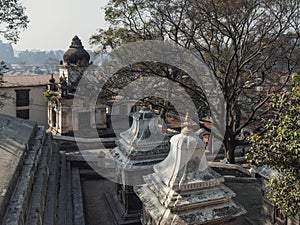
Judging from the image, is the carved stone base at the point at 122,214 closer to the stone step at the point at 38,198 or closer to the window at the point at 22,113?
the stone step at the point at 38,198

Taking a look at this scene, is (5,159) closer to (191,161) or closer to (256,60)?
(191,161)

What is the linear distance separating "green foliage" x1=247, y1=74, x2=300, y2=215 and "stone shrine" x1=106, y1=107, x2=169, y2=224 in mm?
3797

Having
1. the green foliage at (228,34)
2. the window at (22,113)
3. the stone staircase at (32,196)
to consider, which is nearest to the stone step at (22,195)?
the stone staircase at (32,196)

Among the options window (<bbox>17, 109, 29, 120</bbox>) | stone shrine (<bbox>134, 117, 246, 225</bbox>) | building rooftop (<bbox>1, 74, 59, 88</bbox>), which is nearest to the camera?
stone shrine (<bbox>134, 117, 246, 225</bbox>)

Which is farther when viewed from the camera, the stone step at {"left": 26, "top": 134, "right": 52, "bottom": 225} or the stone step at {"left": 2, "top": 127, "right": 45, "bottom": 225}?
the stone step at {"left": 26, "top": 134, "right": 52, "bottom": 225}

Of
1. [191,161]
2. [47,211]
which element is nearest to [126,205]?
[47,211]

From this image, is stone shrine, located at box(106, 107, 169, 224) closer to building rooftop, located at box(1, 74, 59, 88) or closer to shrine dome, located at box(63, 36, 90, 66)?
shrine dome, located at box(63, 36, 90, 66)

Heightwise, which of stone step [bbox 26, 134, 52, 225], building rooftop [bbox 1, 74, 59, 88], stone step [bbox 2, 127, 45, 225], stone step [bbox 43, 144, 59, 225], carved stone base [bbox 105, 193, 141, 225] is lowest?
carved stone base [bbox 105, 193, 141, 225]

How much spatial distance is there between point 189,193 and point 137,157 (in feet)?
11.8

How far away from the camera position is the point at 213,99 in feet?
48.8

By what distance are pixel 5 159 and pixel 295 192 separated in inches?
225

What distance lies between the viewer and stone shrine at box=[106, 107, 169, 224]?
9211 mm

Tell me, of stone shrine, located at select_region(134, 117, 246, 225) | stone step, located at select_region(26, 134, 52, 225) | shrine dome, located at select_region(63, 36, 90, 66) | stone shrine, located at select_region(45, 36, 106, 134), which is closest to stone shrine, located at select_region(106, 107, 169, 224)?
stone step, located at select_region(26, 134, 52, 225)

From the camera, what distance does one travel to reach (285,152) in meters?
5.47
